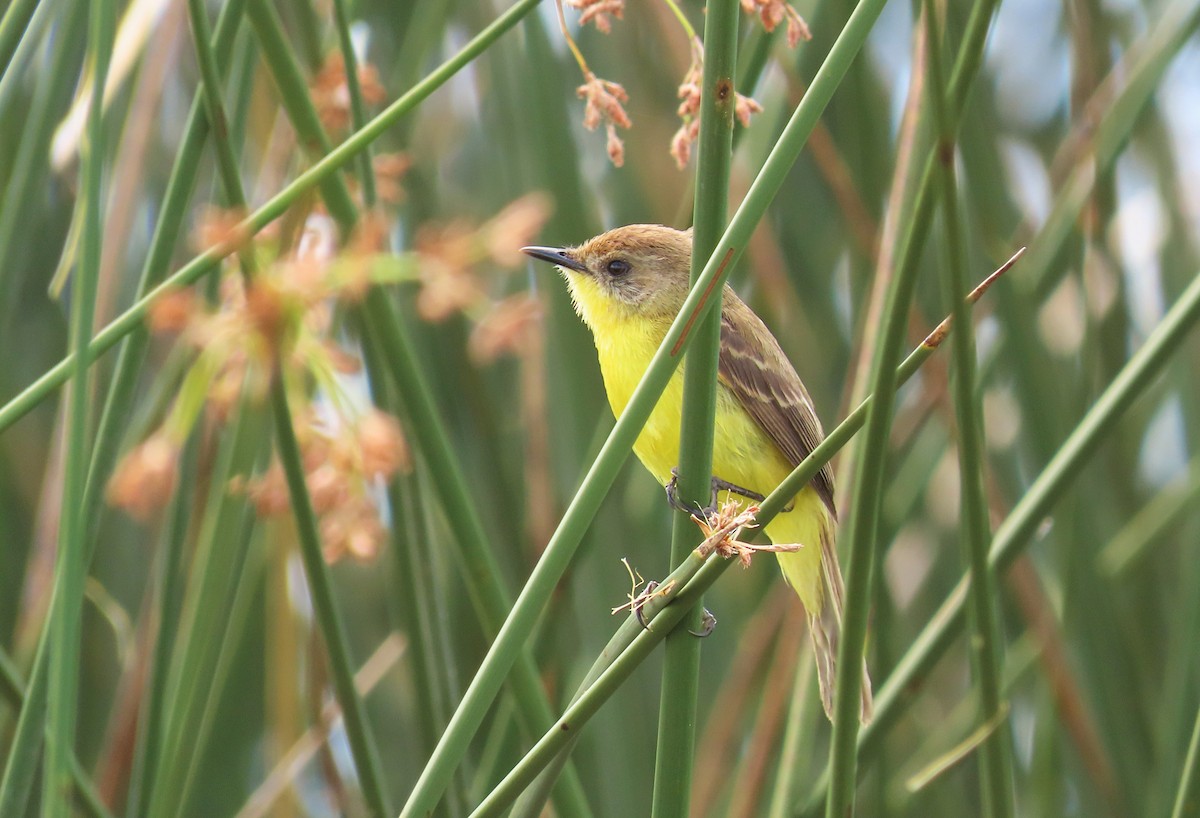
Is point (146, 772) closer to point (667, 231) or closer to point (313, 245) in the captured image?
point (313, 245)

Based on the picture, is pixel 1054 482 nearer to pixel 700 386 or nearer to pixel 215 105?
pixel 700 386

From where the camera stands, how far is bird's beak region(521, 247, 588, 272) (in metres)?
2.60

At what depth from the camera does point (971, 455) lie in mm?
1232

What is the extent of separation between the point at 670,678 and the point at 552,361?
1317 mm

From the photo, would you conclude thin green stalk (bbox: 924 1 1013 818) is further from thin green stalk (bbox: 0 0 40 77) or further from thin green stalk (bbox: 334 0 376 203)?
thin green stalk (bbox: 0 0 40 77)

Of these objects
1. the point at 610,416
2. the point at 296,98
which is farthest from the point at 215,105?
the point at 610,416

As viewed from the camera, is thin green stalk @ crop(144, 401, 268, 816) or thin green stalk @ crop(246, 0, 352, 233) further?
thin green stalk @ crop(144, 401, 268, 816)

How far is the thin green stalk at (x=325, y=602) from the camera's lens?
1.37 metres

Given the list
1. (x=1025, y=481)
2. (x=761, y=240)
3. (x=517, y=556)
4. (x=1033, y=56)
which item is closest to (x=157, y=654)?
(x=517, y=556)

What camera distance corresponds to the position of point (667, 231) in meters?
2.87

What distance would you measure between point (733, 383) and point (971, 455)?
57.1 inches

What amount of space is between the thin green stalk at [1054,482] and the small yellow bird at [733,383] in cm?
64

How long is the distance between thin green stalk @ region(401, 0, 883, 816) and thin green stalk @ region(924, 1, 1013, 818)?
10 cm

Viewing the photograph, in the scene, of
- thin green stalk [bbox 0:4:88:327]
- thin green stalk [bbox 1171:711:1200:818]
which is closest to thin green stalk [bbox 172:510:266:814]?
thin green stalk [bbox 0:4:88:327]
